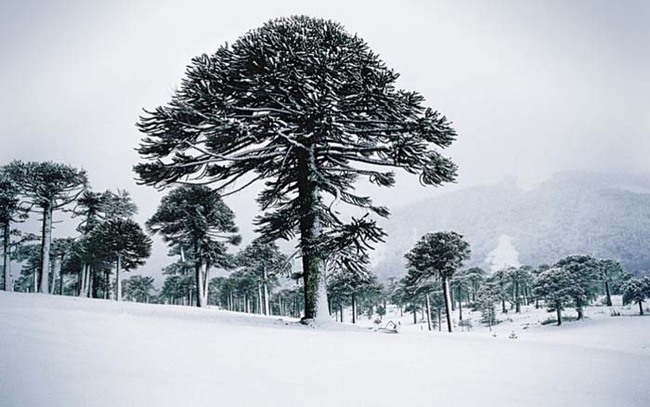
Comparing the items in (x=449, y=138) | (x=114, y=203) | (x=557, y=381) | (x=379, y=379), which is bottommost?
(x=557, y=381)

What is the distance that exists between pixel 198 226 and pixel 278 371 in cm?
2226

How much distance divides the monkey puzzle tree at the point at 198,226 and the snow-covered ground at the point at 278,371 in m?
19.2

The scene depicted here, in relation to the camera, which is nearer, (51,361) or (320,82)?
(51,361)

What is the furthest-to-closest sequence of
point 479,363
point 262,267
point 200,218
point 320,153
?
point 262,267
point 200,218
point 320,153
point 479,363

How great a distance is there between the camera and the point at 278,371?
3.11 m

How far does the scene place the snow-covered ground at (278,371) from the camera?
2.21 m

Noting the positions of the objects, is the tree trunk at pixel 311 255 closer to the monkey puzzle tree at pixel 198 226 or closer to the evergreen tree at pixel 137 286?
the monkey puzzle tree at pixel 198 226

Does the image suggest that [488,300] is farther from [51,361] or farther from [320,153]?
[51,361]

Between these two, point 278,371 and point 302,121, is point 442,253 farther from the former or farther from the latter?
point 278,371

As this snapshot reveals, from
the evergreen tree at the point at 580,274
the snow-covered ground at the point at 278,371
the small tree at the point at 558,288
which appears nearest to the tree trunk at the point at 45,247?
the snow-covered ground at the point at 278,371

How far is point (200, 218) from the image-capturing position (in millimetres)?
23203

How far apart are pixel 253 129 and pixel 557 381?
7633mm

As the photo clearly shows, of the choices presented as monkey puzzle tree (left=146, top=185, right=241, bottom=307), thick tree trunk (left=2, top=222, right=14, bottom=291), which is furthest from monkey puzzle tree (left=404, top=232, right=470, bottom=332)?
thick tree trunk (left=2, top=222, right=14, bottom=291)

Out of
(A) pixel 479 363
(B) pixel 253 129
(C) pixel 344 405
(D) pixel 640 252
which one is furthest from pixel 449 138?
(D) pixel 640 252
